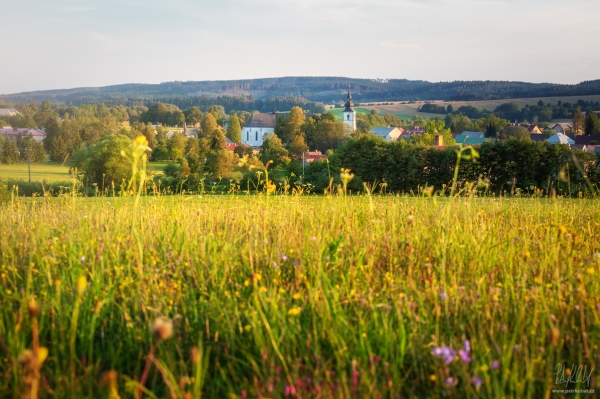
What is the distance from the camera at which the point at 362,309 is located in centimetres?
309

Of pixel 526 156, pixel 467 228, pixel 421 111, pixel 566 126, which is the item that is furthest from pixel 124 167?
pixel 421 111

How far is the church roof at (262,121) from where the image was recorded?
429 feet

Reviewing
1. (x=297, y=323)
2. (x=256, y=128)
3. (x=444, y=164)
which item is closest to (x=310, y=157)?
(x=444, y=164)

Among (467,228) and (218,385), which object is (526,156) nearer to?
(467,228)

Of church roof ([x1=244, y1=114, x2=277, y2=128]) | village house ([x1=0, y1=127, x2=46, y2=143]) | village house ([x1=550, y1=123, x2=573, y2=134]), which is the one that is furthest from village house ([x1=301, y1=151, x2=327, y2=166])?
church roof ([x1=244, y1=114, x2=277, y2=128])

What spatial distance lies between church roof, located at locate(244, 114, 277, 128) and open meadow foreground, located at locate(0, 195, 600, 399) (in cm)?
12728

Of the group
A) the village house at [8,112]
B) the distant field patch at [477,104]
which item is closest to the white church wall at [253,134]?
the distant field patch at [477,104]

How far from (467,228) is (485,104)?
139m

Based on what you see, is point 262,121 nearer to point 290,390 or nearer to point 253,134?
point 253,134

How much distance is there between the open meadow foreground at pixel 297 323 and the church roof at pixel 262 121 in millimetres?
127277

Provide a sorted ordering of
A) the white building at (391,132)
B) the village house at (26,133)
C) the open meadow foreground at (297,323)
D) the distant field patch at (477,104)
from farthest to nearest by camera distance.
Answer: the distant field patch at (477,104) → the white building at (391,132) → the village house at (26,133) → the open meadow foreground at (297,323)

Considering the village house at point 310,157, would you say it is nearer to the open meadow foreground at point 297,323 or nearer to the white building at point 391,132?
the open meadow foreground at point 297,323

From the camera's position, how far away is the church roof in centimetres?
13077

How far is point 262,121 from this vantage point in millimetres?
131625
